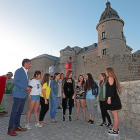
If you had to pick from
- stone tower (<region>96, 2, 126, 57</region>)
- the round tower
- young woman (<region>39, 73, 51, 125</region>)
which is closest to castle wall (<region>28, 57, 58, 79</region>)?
the round tower

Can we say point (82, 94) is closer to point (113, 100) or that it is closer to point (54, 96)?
point (54, 96)

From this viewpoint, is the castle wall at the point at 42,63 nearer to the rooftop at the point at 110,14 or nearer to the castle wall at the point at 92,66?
the castle wall at the point at 92,66

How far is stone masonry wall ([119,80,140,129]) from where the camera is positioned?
11.5 feet

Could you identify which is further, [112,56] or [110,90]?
[112,56]

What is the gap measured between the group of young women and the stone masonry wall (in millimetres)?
643

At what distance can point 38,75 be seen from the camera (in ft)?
12.7

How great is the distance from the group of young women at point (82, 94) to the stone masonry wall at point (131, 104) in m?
0.64

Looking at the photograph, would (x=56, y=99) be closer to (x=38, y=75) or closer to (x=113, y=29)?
(x=38, y=75)

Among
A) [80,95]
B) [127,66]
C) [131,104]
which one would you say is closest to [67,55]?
[127,66]

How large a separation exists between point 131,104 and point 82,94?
5.77 feet

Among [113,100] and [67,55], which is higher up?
[67,55]

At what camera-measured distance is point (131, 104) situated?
3791 mm

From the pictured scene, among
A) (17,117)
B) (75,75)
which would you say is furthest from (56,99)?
(75,75)

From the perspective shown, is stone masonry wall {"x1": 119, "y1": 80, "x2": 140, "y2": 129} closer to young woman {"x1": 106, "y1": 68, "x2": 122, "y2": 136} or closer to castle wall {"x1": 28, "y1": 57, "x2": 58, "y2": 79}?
young woman {"x1": 106, "y1": 68, "x2": 122, "y2": 136}
